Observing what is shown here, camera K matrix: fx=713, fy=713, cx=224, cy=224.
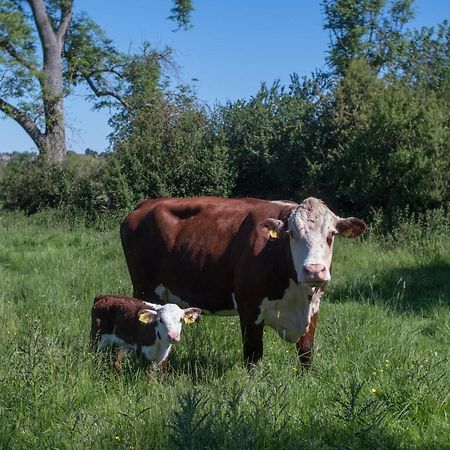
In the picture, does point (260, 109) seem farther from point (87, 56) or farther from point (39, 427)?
point (39, 427)

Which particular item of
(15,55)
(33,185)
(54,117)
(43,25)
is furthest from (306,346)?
(43,25)

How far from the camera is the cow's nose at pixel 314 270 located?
5.23 m

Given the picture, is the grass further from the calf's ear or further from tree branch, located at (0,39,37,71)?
tree branch, located at (0,39,37,71)

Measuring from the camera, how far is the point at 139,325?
20.7ft

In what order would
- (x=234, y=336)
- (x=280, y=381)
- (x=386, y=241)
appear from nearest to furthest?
(x=280, y=381), (x=234, y=336), (x=386, y=241)

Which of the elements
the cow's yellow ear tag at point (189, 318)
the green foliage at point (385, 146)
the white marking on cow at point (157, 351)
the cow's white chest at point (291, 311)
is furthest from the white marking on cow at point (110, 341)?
the green foliage at point (385, 146)

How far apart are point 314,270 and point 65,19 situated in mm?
23526

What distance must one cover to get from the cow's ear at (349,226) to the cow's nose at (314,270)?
0.72 metres

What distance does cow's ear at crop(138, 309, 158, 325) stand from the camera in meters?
6.04

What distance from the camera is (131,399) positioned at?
4.99m

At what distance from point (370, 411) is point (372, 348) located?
1.66 metres

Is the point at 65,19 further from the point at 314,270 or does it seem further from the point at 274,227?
the point at 314,270

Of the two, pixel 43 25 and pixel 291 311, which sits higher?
pixel 43 25

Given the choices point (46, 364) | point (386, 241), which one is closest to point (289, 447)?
point (46, 364)
